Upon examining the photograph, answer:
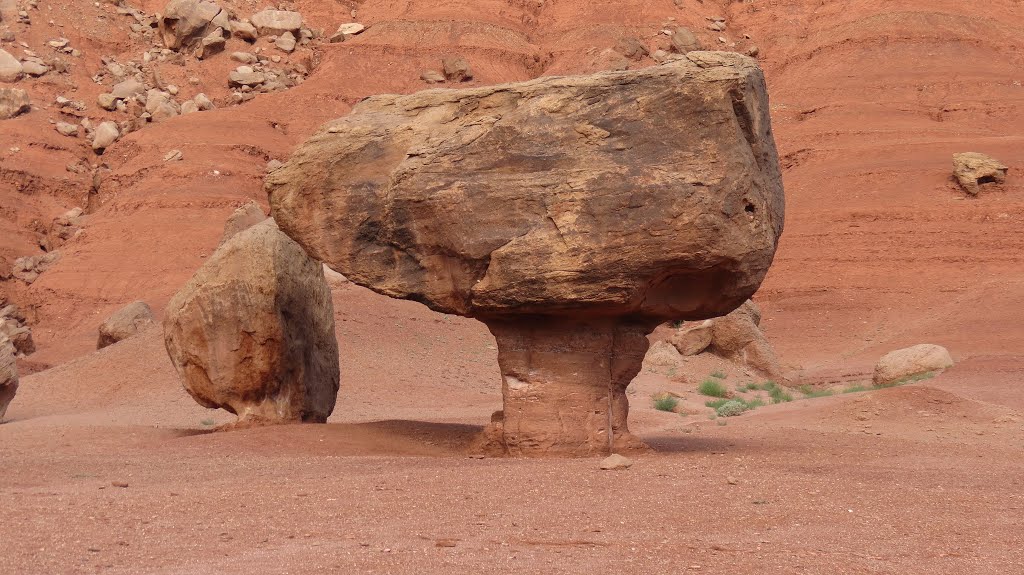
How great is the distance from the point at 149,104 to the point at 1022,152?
125ft

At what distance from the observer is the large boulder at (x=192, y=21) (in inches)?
2354

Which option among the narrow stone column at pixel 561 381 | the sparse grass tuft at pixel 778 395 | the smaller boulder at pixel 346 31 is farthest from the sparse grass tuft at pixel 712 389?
the smaller boulder at pixel 346 31

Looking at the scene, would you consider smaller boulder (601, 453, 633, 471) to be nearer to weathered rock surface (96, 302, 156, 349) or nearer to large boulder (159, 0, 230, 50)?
weathered rock surface (96, 302, 156, 349)

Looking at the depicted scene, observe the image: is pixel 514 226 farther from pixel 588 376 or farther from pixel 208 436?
pixel 208 436

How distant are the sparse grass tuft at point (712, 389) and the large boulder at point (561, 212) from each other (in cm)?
1309

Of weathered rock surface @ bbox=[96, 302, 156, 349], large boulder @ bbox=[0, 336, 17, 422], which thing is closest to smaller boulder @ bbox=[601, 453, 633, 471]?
large boulder @ bbox=[0, 336, 17, 422]

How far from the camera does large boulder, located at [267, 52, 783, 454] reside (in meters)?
11.3

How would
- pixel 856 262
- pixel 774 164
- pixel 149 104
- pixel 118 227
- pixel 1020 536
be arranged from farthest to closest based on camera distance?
pixel 149 104
pixel 118 227
pixel 856 262
pixel 774 164
pixel 1020 536

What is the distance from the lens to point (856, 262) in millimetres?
41438

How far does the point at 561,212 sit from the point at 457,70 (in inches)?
1861

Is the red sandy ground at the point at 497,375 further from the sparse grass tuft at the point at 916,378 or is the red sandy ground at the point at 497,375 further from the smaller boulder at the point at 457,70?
the smaller boulder at the point at 457,70

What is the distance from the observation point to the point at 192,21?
59.6m

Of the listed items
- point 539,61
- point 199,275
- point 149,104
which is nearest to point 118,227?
point 149,104

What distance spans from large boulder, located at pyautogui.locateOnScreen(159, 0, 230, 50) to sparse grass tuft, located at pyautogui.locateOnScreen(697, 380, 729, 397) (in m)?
40.8
